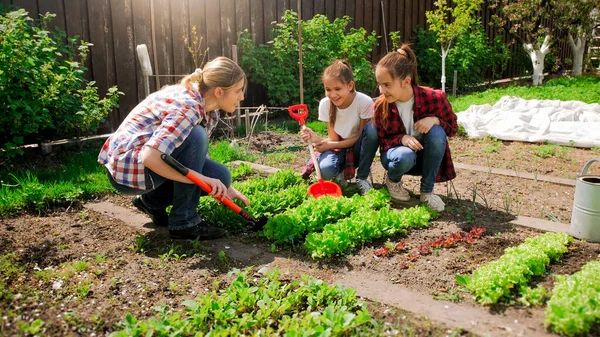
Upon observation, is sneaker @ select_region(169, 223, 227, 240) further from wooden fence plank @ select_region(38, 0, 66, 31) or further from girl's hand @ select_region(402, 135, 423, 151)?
wooden fence plank @ select_region(38, 0, 66, 31)

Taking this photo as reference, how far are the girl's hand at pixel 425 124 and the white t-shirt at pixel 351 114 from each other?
496 millimetres

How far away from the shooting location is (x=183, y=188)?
9.99ft

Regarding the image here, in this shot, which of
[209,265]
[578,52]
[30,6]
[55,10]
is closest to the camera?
[209,265]

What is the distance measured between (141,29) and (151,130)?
4.05 meters

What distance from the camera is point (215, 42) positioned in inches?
291

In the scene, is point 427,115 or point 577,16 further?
point 577,16

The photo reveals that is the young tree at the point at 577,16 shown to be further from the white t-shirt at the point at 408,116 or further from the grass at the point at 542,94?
the white t-shirt at the point at 408,116

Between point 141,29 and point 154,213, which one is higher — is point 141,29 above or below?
above

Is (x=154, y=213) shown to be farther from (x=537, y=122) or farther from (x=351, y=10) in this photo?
(x=351, y=10)

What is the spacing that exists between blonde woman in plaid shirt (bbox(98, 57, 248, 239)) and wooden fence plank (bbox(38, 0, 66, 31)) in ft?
10.6

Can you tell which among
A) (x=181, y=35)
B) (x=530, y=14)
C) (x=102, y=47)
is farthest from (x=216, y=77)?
(x=530, y=14)

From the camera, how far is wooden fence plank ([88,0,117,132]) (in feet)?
19.5

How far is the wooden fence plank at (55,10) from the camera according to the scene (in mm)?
5453

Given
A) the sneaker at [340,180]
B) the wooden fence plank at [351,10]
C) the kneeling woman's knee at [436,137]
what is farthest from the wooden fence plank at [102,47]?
the wooden fence plank at [351,10]
